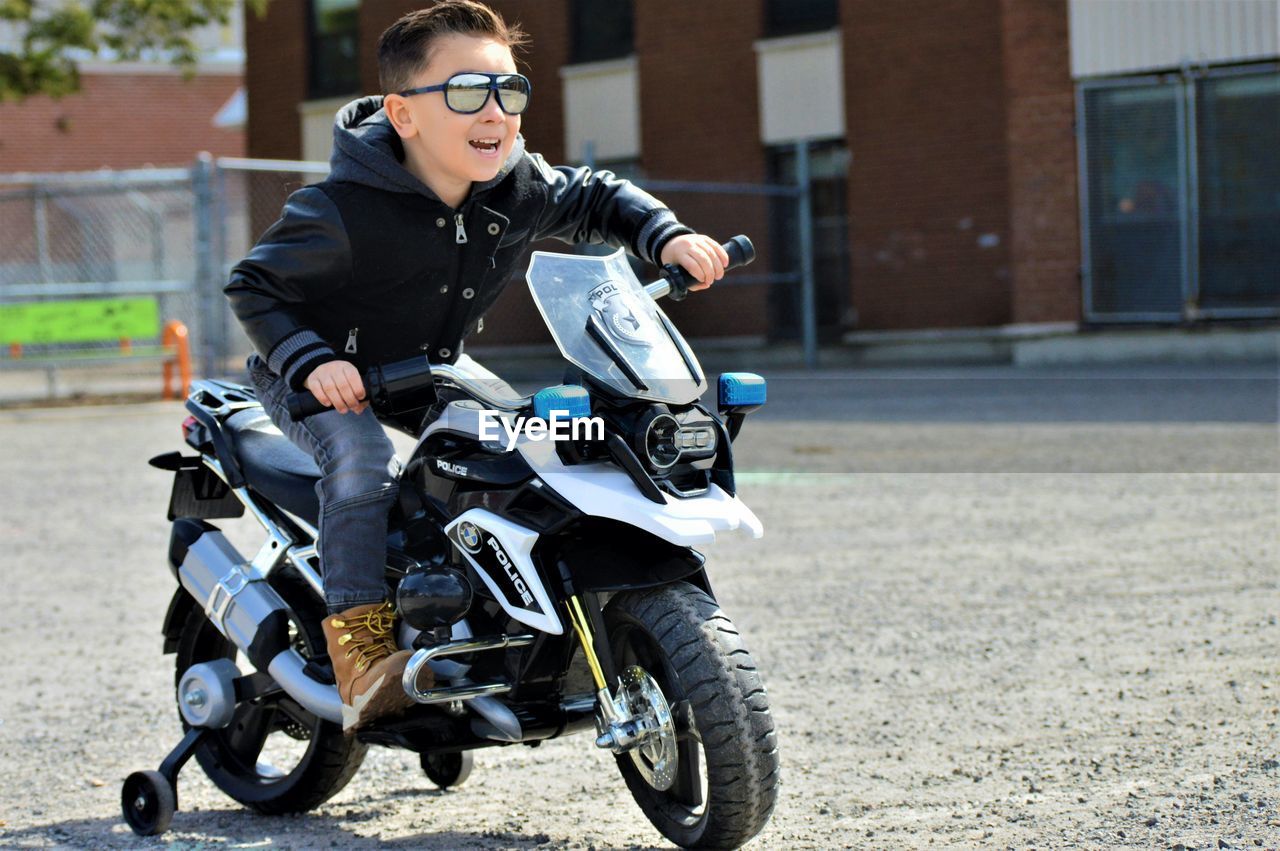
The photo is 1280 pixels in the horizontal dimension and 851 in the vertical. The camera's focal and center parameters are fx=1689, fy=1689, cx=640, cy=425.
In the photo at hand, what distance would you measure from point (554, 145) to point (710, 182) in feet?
9.14

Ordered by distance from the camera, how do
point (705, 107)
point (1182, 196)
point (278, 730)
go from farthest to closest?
Answer: point (705, 107) < point (1182, 196) < point (278, 730)

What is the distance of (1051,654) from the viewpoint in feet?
18.5

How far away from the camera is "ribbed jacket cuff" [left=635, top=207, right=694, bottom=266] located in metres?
4.04

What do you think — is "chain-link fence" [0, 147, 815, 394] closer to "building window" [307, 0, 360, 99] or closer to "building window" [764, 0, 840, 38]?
"building window" [764, 0, 840, 38]

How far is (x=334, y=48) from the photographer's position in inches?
1024

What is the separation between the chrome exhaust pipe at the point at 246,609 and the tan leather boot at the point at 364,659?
15 centimetres

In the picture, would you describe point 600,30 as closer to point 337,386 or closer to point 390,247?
point 390,247

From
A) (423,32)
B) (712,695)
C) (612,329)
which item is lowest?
(712,695)

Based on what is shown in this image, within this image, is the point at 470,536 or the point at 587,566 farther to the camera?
the point at 470,536

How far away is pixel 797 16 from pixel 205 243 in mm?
8816

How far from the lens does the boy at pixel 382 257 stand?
3842mm

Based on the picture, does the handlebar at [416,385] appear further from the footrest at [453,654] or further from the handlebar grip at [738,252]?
the footrest at [453,654]

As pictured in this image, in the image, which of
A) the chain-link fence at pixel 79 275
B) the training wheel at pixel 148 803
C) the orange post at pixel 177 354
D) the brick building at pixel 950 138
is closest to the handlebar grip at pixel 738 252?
the training wheel at pixel 148 803

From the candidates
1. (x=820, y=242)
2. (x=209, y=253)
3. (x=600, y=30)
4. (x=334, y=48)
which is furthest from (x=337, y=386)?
(x=334, y=48)
